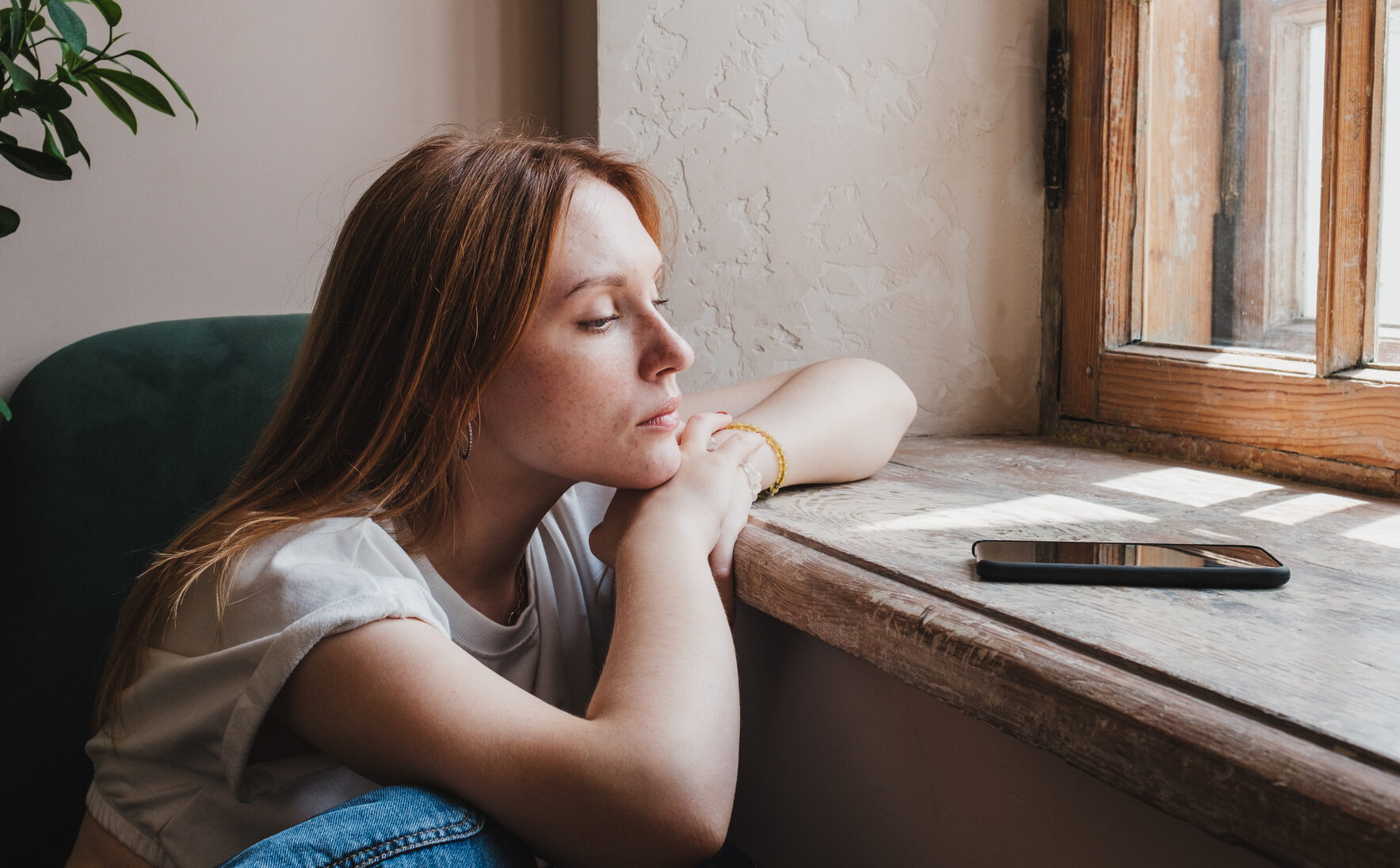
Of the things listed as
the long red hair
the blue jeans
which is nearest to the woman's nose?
the long red hair

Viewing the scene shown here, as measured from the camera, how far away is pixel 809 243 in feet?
4.75

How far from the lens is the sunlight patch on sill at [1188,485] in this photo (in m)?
1.05

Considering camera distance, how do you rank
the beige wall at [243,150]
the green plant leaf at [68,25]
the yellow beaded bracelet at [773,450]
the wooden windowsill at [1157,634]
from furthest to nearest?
the beige wall at [243,150] < the yellow beaded bracelet at [773,450] < the green plant leaf at [68,25] < the wooden windowsill at [1157,634]

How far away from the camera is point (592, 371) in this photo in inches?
35.1

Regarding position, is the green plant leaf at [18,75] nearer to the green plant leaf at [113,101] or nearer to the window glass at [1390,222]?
the green plant leaf at [113,101]

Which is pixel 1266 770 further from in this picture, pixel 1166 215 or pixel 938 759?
pixel 1166 215

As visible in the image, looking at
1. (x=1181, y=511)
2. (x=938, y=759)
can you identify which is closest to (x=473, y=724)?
(x=938, y=759)

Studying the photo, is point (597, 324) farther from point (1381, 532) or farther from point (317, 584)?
A: point (1381, 532)

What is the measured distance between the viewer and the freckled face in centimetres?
89

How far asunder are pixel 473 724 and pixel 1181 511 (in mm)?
722

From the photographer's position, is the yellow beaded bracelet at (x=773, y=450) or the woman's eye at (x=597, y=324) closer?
the woman's eye at (x=597, y=324)

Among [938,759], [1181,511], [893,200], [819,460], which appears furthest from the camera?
[893,200]

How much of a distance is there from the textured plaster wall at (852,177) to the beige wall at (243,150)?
0.56 feet

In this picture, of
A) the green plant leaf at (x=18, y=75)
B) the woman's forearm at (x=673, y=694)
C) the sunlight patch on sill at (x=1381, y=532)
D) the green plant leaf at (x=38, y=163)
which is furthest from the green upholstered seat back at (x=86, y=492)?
the sunlight patch on sill at (x=1381, y=532)
